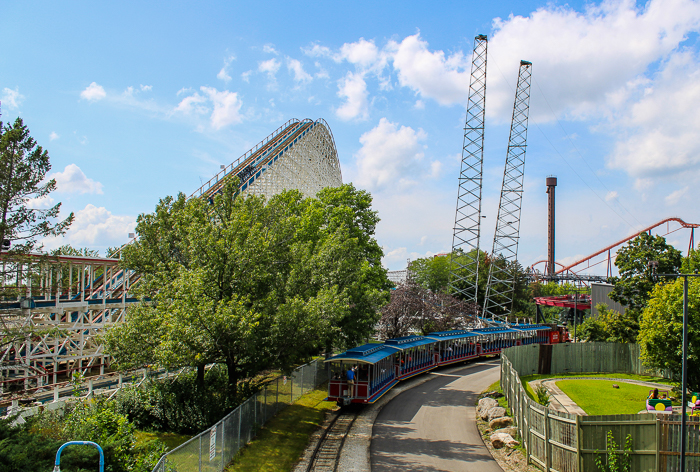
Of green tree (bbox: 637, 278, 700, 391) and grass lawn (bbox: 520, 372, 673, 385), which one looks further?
grass lawn (bbox: 520, 372, 673, 385)

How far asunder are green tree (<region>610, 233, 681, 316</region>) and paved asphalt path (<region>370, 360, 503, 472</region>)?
1253 cm

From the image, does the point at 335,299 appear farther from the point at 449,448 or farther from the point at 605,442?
the point at 605,442

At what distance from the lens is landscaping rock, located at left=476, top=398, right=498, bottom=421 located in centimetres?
1911

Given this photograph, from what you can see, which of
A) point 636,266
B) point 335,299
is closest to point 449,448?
point 335,299

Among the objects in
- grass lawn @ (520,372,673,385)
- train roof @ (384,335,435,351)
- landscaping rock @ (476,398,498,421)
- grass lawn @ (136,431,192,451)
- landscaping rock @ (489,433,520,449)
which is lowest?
grass lawn @ (520,372,673,385)

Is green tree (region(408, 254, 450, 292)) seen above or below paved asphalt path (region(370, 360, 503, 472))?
above

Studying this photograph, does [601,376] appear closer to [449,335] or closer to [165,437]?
[449,335]

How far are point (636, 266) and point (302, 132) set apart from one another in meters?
35.6

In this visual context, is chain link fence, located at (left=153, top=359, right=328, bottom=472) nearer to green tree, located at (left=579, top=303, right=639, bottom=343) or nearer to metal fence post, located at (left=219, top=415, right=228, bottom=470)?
metal fence post, located at (left=219, top=415, right=228, bottom=470)

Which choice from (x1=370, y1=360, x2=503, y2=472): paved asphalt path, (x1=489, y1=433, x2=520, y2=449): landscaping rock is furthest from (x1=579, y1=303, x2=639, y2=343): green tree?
(x1=489, y1=433, x2=520, y2=449): landscaping rock

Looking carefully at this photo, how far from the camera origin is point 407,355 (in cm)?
2764

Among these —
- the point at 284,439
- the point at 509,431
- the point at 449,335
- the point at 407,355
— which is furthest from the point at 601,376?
the point at 284,439

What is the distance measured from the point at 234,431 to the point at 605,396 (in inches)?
751

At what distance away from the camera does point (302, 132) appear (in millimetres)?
52844
